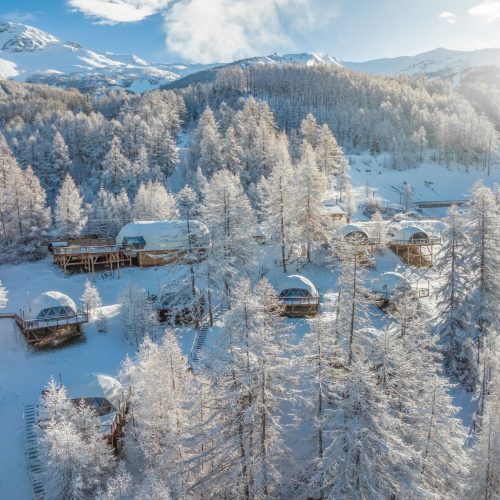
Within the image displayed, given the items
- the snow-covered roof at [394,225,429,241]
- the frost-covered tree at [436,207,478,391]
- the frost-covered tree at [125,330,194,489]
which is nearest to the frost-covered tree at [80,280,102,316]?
the frost-covered tree at [125,330,194,489]

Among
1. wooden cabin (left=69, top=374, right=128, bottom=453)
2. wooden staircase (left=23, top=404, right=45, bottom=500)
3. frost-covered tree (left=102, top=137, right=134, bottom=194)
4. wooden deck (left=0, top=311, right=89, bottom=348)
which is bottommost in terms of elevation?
wooden staircase (left=23, top=404, right=45, bottom=500)

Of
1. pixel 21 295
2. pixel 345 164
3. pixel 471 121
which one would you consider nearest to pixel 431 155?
pixel 471 121

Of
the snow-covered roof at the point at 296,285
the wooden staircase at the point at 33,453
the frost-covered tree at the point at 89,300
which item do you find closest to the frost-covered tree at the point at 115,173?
the frost-covered tree at the point at 89,300

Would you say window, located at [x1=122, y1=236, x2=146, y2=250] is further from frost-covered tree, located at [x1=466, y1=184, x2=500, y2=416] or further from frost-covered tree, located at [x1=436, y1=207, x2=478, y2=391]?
frost-covered tree, located at [x1=466, y1=184, x2=500, y2=416]

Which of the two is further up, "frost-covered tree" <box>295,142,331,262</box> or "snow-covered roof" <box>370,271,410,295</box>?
"frost-covered tree" <box>295,142,331,262</box>

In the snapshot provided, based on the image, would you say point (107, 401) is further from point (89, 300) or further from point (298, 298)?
point (298, 298)

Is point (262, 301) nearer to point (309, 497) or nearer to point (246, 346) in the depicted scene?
point (246, 346)
